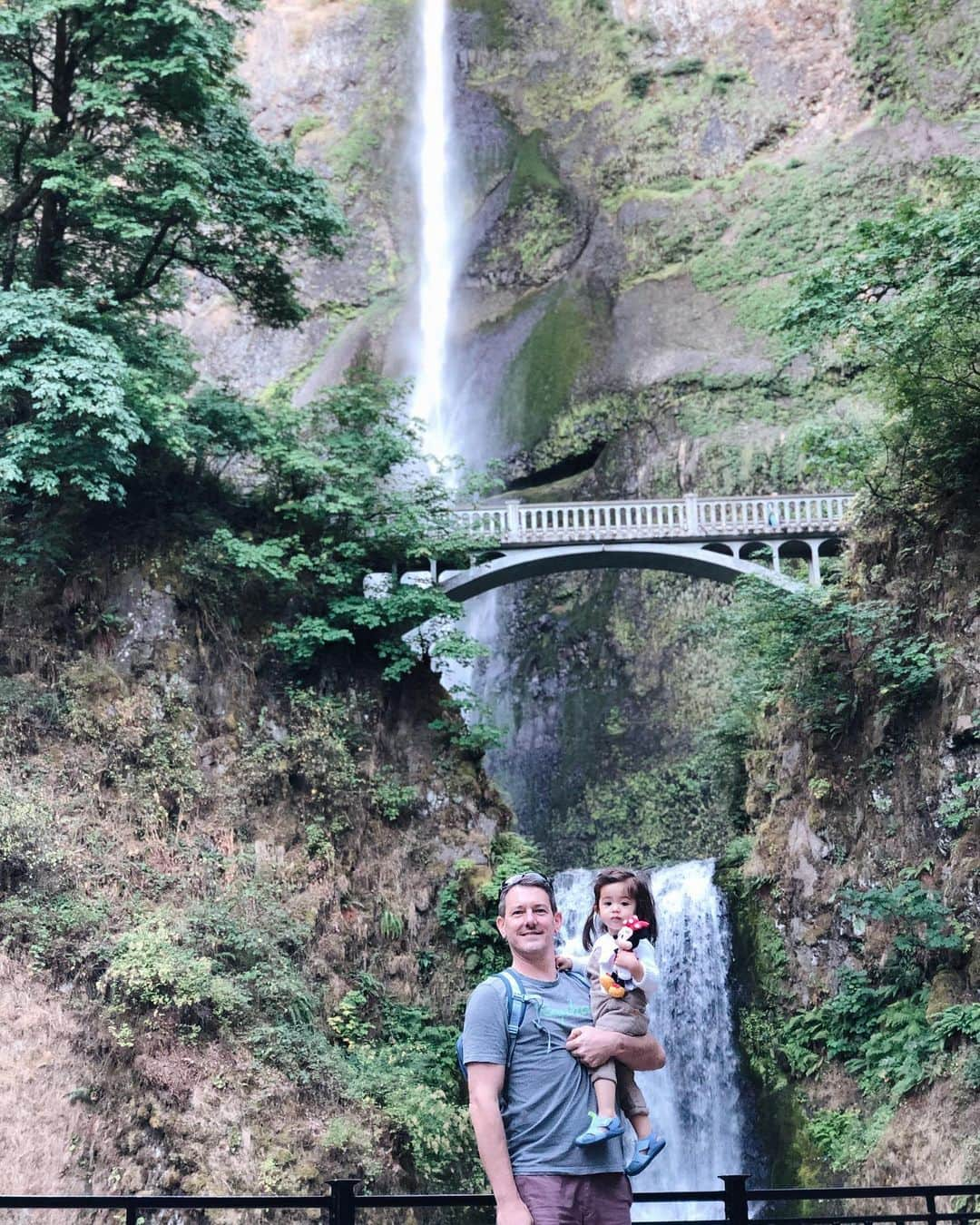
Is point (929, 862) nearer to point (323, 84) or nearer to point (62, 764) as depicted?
point (62, 764)

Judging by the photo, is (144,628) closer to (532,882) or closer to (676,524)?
(676,524)

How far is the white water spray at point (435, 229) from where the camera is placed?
94.2 feet

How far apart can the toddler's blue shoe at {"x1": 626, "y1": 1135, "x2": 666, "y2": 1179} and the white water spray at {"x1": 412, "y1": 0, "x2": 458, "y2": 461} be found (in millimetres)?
24043

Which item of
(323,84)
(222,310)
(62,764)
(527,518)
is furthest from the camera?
(323,84)

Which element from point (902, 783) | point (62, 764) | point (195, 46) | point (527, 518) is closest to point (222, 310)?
point (527, 518)

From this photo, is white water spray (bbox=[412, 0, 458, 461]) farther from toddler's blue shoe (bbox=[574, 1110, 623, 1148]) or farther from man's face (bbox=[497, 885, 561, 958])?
toddler's blue shoe (bbox=[574, 1110, 623, 1148])

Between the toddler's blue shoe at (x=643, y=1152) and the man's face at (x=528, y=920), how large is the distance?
0.74 metres

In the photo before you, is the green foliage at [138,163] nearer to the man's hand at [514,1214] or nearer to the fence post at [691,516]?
the fence post at [691,516]

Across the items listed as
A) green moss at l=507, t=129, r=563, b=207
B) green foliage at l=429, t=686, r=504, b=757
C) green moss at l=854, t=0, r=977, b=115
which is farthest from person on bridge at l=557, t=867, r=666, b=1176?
green moss at l=507, t=129, r=563, b=207

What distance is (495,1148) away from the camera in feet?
11.0

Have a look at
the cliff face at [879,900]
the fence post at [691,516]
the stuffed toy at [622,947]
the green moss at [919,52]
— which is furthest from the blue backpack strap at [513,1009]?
the green moss at [919,52]

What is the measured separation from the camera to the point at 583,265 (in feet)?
101

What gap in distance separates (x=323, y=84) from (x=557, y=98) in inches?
326

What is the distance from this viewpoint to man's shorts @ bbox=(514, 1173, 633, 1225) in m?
3.39
